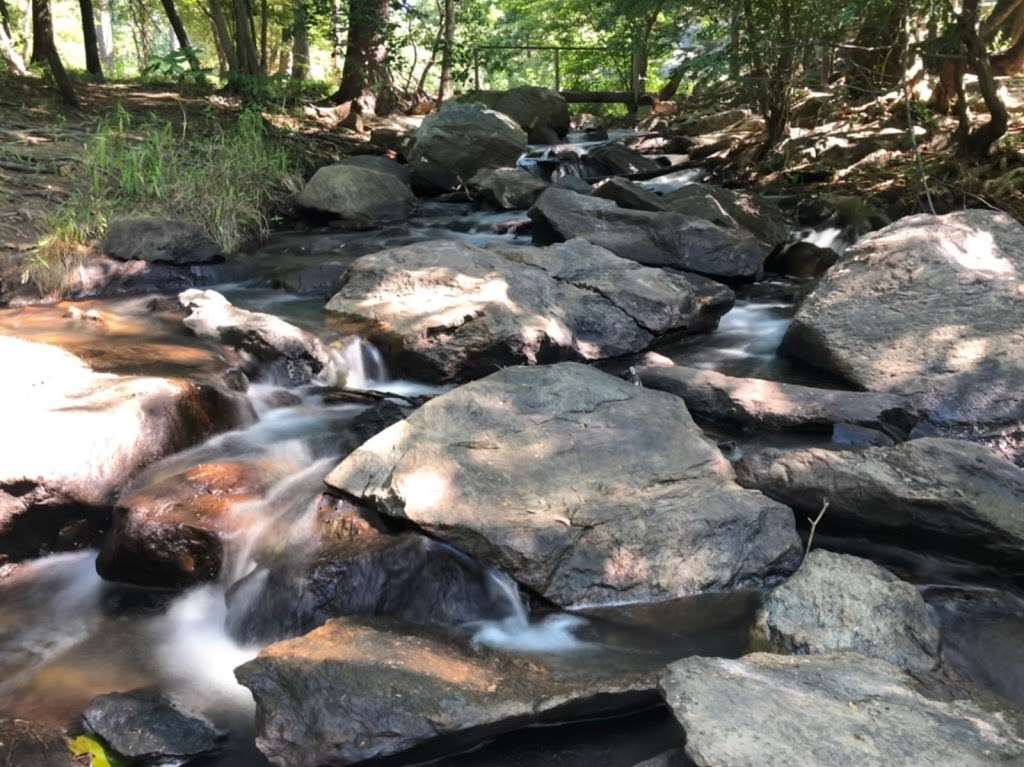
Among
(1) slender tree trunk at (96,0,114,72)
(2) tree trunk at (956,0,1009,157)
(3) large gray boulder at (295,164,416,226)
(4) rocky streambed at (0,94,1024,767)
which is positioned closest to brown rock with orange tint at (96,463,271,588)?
(4) rocky streambed at (0,94,1024,767)

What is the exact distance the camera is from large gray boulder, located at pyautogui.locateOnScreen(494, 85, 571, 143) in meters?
14.3

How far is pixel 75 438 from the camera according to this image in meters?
3.94

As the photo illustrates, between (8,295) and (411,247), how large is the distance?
3.11 m

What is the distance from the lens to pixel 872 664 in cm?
281

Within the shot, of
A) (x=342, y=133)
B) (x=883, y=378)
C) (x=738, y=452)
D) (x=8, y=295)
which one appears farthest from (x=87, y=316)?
(x=342, y=133)

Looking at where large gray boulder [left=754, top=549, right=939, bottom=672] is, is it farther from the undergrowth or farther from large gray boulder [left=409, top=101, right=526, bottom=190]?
large gray boulder [left=409, top=101, right=526, bottom=190]

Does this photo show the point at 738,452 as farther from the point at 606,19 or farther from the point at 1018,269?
the point at 606,19

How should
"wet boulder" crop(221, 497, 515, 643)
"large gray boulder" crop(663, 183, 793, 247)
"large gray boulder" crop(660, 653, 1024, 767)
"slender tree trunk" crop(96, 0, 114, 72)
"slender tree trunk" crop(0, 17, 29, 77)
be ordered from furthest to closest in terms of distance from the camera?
"slender tree trunk" crop(96, 0, 114, 72)
"slender tree trunk" crop(0, 17, 29, 77)
"large gray boulder" crop(663, 183, 793, 247)
"wet boulder" crop(221, 497, 515, 643)
"large gray boulder" crop(660, 653, 1024, 767)

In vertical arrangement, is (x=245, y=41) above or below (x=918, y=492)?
above

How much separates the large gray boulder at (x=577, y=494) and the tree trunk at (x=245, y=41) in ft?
36.6

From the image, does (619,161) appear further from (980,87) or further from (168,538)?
(168,538)

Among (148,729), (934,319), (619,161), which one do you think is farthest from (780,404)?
(619,161)

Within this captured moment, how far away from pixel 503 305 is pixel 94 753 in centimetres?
380

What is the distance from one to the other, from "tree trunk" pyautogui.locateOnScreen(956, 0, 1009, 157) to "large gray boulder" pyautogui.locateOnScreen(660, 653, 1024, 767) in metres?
7.30
